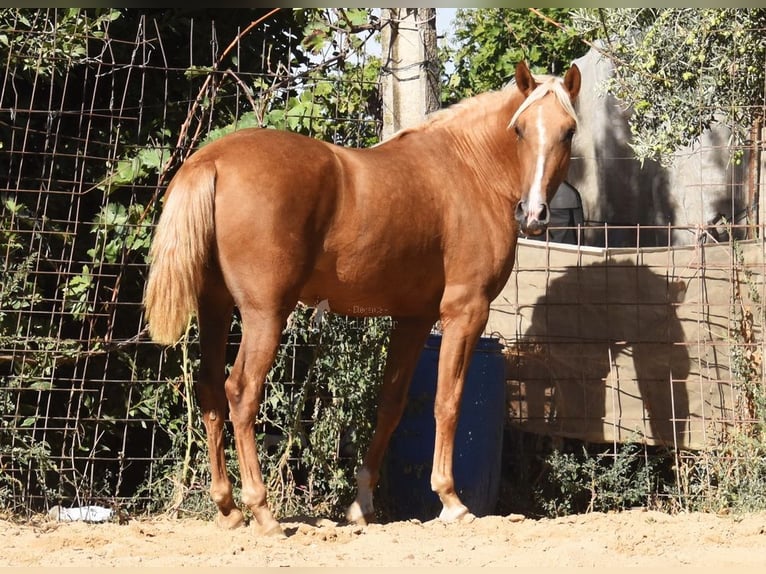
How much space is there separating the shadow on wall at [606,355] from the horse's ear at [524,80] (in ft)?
5.76

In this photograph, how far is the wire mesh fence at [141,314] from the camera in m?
6.18

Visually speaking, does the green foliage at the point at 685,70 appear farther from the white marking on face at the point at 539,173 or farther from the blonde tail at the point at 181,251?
the blonde tail at the point at 181,251

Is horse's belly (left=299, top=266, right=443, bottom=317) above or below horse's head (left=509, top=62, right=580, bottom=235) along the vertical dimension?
below

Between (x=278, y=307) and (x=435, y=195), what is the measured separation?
1.24m

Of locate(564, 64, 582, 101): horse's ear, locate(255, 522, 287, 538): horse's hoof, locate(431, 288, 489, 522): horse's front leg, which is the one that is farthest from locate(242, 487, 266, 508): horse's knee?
locate(564, 64, 582, 101): horse's ear

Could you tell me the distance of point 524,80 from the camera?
586 centimetres

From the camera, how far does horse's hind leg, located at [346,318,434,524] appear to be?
598 centimetres

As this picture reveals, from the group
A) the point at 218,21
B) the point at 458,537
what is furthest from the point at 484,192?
the point at 218,21

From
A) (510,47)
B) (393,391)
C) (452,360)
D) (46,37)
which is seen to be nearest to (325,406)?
(393,391)

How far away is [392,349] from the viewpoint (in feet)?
19.9

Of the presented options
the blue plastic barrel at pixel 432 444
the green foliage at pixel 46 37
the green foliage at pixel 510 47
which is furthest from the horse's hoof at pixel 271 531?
the green foliage at pixel 510 47

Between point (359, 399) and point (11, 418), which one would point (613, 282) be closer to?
point (359, 399)

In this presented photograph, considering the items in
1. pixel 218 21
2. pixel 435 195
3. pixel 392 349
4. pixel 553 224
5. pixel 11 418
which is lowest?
pixel 11 418

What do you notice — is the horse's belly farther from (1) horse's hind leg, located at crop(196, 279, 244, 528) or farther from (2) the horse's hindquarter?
(1) horse's hind leg, located at crop(196, 279, 244, 528)
